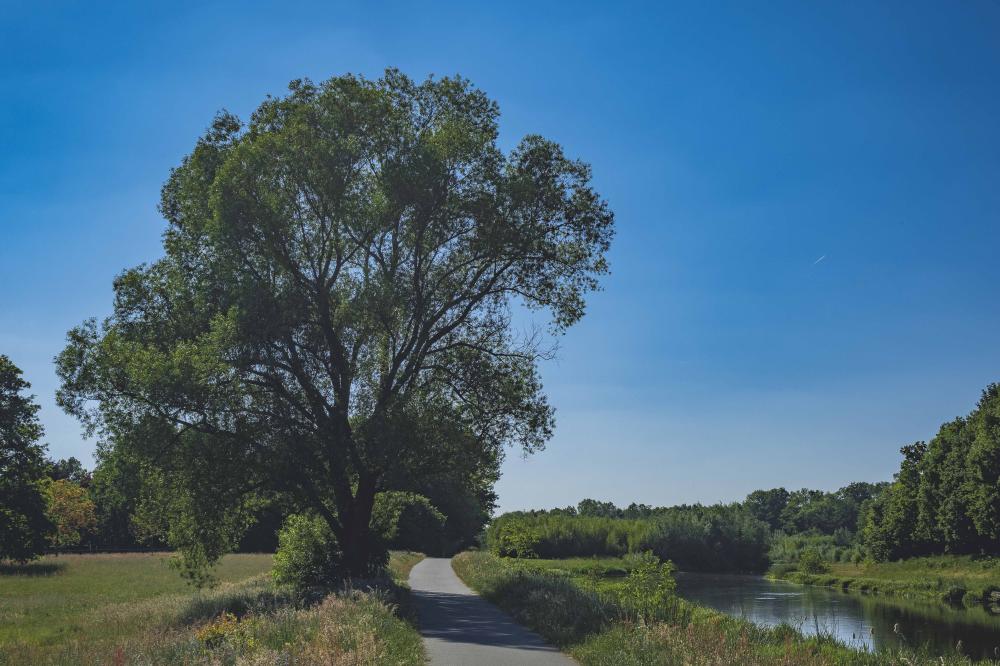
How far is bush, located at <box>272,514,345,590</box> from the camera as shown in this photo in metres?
29.0

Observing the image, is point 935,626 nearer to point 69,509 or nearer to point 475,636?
point 475,636

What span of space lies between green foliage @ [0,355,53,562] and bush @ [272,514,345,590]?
23700mm

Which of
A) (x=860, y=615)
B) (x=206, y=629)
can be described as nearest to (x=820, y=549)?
(x=860, y=615)

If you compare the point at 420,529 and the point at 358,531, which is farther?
the point at 420,529

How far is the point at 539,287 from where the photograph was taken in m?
28.3

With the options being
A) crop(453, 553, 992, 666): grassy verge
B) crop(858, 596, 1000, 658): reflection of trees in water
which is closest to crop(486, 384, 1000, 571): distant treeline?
crop(858, 596, 1000, 658): reflection of trees in water

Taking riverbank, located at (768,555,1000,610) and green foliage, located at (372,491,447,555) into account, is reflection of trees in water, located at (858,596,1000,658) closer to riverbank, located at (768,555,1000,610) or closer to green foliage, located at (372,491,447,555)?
riverbank, located at (768,555,1000,610)

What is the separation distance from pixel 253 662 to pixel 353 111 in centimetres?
1939

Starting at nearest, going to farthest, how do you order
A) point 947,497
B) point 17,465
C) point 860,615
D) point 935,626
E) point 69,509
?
1. point 935,626
2. point 860,615
3. point 17,465
4. point 947,497
5. point 69,509

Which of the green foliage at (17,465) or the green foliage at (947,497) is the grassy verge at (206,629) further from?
the green foliage at (947,497)

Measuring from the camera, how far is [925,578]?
52594 millimetres

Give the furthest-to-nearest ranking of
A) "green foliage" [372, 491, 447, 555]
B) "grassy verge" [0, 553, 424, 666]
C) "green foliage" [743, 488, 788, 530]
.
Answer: "green foliage" [743, 488, 788, 530] → "green foliage" [372, 491, 447, 555] → "grassy verge" [0, 553, 424, 666]

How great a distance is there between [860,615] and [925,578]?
19964 millimetres

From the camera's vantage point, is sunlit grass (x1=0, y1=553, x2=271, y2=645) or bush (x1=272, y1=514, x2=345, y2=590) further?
bush (x1=272, y1=514, x2=345, y2=590)
